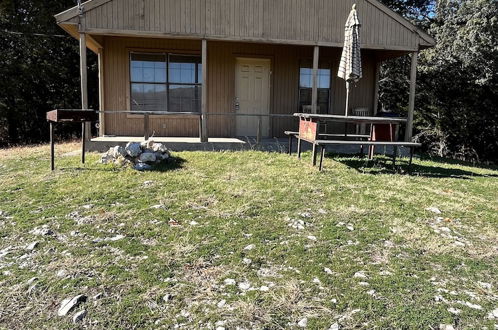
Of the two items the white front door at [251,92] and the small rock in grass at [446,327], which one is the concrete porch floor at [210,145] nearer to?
the white front door at [251,92]

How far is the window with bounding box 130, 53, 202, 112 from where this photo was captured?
1052cm

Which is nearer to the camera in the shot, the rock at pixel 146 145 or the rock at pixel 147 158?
the rock at pixel 147 158

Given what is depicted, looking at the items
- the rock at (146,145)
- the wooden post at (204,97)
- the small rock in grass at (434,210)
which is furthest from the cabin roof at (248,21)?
the small rock in grass at (434,210)

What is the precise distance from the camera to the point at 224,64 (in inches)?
425

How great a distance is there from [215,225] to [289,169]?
3.08m

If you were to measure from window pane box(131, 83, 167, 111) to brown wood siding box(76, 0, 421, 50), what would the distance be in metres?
1.95

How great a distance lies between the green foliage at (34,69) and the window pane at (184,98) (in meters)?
8.84

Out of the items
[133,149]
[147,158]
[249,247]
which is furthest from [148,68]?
[249,247]

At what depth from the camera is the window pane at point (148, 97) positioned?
10523mm

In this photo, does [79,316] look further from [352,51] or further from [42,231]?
[352,51]

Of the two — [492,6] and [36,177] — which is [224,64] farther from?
[492,6]

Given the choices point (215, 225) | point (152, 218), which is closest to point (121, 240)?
point (152, 218)

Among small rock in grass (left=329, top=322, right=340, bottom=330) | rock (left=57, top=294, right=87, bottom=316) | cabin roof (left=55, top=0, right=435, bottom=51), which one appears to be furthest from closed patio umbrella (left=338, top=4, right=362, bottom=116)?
rock (left=57, top=294, right=87, bottom=316)

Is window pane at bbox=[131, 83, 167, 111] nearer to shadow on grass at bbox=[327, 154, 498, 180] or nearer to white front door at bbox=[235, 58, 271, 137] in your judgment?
white front door at bbox=[235, 58, 271, 137]
